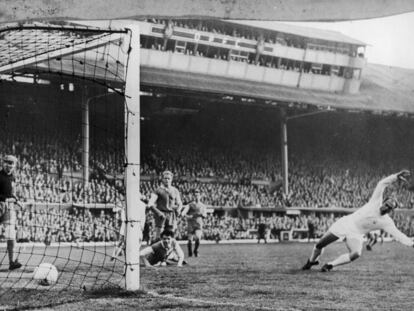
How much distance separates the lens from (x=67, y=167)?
23.3 meters

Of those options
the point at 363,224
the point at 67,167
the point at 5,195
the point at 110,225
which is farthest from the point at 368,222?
the point at 67,167

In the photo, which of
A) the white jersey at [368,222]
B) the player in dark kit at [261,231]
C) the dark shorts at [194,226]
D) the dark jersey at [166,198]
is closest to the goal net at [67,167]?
the dark jersey at [166,198]

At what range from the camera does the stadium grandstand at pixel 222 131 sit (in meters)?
21.7

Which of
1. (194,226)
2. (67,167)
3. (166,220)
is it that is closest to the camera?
(166,220)

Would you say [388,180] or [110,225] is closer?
[388,180]

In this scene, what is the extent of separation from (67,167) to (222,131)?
9958mm

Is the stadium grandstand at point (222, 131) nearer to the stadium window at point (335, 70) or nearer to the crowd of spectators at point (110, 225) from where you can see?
the crowd of spectators at point (110, 225)

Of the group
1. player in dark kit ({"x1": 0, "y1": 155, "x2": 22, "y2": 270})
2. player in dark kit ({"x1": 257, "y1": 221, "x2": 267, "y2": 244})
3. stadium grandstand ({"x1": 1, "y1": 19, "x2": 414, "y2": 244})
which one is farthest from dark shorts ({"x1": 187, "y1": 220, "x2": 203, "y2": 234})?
player in dark kit ({"x1": 257, "y1": 221, "x2": 267, "y2": 244})

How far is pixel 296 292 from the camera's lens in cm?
645

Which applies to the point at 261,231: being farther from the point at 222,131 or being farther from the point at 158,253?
the point at 158,253

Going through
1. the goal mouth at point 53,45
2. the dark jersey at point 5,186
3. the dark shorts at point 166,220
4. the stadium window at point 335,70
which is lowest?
the dark shorts at point 166,220

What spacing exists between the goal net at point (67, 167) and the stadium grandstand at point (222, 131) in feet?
0.29

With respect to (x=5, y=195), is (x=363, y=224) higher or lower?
lower

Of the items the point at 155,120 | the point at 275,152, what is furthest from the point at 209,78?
the point at 275,152
